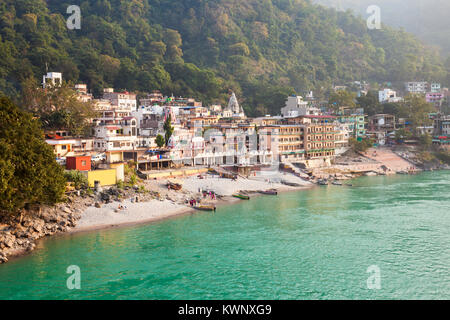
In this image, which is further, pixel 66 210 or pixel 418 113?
pixel 418 113

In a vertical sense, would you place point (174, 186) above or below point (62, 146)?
below

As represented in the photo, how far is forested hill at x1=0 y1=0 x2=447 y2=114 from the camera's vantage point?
7338cm

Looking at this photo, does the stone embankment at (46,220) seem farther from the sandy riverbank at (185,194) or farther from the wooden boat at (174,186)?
the wooden boat at (174,186)

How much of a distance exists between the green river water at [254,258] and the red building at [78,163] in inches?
323

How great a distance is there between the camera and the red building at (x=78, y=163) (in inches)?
1299

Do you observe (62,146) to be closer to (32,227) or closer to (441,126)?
(32,227)

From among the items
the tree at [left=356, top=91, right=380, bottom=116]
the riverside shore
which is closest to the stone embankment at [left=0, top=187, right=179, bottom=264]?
the riverside shore

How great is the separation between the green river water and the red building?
323 inches

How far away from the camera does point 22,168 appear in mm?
24328

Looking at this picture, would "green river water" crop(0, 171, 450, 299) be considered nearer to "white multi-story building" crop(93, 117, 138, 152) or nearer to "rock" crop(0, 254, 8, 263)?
"rock" crop(0, 254, 8, 263)

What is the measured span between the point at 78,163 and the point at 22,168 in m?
8.80

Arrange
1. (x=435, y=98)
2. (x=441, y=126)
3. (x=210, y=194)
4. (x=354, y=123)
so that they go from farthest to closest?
(x=435, y=98) < (x=441, y=126) < (x=354, y=123) < (x=210, y=194)

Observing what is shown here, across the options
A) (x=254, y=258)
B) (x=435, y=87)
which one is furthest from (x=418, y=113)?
(x=254, y=258)

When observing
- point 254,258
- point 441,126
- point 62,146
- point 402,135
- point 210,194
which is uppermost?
point 441,126
